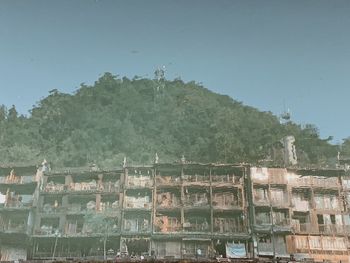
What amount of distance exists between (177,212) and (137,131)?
24719 mm

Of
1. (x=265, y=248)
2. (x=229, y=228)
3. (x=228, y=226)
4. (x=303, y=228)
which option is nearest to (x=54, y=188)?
(x=228, y=226)

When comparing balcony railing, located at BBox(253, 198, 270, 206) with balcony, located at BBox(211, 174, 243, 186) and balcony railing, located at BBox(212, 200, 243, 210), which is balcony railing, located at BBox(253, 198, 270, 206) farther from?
balcony, located at BBox(211, 174, 243, 186)

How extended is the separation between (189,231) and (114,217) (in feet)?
29.0

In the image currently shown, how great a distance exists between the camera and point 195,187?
49562mm

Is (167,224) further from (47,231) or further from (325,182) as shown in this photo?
(325,182)

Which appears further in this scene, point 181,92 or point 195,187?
point 181,92

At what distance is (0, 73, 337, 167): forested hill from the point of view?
61.1 meters

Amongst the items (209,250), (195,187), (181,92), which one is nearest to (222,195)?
(195,187)

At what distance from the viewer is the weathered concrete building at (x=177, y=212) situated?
4641cm

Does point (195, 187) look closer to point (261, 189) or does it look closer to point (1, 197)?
point (261, 189)

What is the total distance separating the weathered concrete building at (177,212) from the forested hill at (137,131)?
7.95 meters

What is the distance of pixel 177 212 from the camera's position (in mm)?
48469

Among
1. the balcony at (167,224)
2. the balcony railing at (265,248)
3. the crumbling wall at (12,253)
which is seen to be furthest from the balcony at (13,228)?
the balcony railing at (265,248)

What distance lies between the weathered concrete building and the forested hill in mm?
7948
